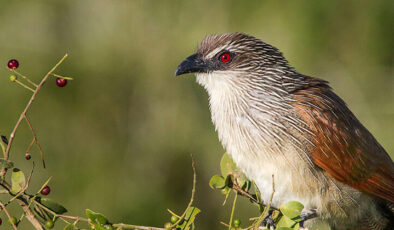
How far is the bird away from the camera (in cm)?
309

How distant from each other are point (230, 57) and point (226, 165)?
0.73 metres

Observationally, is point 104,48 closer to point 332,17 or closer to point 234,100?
point 332,17

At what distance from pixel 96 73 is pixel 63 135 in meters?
0.78

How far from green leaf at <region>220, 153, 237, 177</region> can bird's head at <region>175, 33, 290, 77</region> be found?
0.56 m

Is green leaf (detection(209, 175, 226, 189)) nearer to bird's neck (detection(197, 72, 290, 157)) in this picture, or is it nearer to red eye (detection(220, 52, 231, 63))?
Result: bird's neck (detection(197, 72, 290, 157))

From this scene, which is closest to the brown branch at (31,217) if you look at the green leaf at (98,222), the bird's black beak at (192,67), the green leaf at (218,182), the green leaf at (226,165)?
the green leaf at (98,222)

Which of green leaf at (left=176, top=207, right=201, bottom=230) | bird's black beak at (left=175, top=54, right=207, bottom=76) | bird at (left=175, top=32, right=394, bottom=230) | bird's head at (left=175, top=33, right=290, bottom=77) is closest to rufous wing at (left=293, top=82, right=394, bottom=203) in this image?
bird at (left=175, top=32, right=394, bottom=230)

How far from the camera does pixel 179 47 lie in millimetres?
5926

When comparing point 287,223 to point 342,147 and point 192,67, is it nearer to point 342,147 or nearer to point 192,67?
point 342,147

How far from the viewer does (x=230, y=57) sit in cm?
346

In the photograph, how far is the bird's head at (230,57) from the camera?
135 inches

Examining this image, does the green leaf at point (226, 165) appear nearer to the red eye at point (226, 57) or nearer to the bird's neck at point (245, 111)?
the bird's neck at point (245, 111)

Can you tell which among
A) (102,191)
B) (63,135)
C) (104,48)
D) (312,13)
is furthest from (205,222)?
(312,13)

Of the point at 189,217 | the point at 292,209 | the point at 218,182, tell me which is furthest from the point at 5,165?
the point at 292,209
